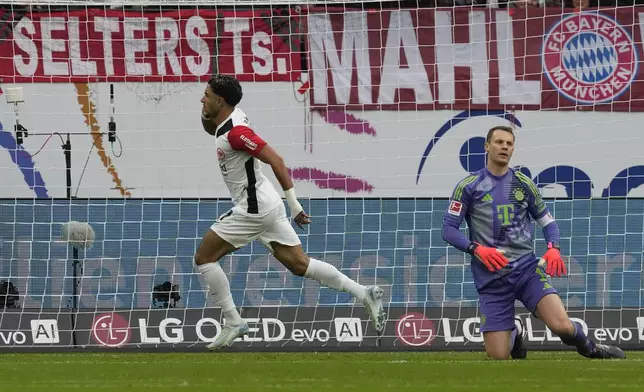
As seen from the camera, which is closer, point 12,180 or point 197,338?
point 197,338

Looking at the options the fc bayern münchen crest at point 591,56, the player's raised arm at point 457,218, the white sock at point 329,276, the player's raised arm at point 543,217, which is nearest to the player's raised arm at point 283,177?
the white sock at point 329,276

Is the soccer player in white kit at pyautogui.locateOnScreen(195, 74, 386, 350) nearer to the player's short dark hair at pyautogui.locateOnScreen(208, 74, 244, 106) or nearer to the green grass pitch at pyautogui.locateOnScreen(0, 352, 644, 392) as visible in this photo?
the player's short dark hair at pyautogui.locateOnScreen(208, 74, 244, 106)

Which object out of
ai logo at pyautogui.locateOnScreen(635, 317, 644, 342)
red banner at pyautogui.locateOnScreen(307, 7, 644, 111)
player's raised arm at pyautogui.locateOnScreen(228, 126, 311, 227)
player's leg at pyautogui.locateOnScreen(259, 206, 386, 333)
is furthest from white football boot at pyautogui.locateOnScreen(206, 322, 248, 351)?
red banner at pyautogui.locateOnScreen(307, 7, 644, 111)

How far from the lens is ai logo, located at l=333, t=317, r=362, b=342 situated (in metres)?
12.8

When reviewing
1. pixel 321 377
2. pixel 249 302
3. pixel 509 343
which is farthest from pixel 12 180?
pixel 321 377

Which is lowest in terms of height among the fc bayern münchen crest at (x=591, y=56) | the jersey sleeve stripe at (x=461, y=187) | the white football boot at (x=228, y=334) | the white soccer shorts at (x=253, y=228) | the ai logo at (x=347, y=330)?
the ai logo at (x=347, y=330)

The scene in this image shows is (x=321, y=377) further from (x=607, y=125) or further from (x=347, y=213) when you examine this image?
(x=607, y=125)

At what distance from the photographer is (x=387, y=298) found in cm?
1405

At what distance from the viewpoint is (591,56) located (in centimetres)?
1461

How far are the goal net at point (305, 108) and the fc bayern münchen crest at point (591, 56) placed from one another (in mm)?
22

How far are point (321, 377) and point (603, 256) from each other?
8031mm

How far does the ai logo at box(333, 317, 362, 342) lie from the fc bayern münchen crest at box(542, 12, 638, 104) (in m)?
4.02

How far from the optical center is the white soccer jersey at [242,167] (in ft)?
30.1

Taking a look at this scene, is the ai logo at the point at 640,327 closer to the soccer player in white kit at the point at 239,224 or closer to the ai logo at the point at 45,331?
the soccer player in white kit at the point at 239,224
